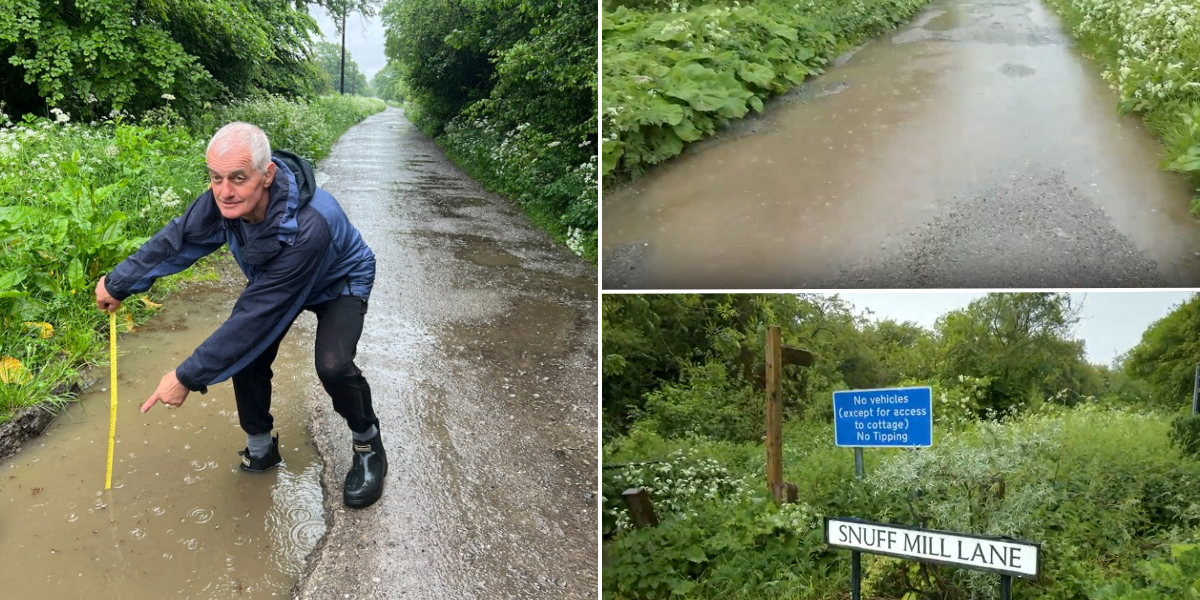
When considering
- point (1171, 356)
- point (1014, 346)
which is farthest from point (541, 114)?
point (1171, 356)

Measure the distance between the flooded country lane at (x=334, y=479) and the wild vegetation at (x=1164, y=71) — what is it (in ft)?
7.56

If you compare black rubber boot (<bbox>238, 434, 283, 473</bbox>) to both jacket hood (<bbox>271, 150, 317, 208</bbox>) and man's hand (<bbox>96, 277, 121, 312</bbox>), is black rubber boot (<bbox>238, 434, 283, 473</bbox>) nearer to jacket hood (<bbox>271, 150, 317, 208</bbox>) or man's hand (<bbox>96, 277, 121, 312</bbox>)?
man's hand (<bbox>96, 277, 121, 312</bbox>)

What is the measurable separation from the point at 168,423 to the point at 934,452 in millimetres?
3778

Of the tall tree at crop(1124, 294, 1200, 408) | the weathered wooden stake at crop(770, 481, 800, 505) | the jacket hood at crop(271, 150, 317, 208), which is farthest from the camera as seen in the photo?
the weathered wooden stake at crop(770, 481, 800, 505)

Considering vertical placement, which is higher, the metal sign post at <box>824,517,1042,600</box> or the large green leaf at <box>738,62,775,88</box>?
the large green leaf at <box>738,62,775,88</box>

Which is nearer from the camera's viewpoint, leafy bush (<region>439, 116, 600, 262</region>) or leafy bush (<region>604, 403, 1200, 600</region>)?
leafy bush (<region>604, 403, 1200, 600</region>)

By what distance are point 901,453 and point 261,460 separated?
302cm

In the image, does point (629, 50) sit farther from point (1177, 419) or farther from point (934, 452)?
point (1177, 419)

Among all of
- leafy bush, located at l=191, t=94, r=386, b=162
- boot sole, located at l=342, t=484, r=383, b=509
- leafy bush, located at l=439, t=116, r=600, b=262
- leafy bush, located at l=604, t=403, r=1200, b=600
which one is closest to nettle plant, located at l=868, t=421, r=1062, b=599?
leafy bush, located at l=604, t=403, r=1200, b=600

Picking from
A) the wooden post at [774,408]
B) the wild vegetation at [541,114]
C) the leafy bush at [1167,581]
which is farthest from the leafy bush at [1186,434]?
the wild vegetation at [541,114]

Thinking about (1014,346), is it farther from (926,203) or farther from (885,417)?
(926,203)

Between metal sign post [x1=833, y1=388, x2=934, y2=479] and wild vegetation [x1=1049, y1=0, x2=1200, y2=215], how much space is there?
1.17 metres

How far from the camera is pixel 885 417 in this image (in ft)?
10.3

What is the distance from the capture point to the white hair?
→ 9.71 ft
